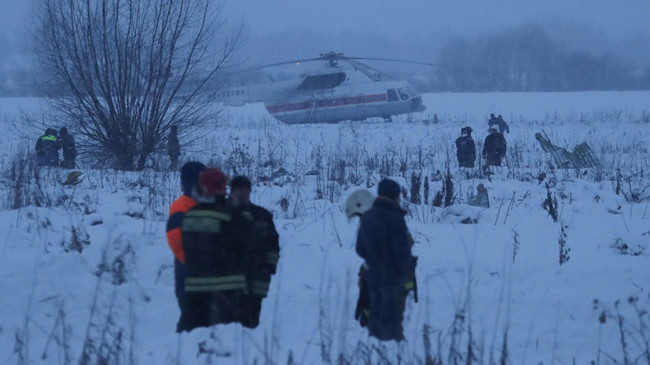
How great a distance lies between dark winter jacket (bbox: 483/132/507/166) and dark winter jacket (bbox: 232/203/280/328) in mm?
10786

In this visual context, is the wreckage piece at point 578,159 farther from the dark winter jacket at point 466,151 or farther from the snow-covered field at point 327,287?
the snow-covered field at point 327,287

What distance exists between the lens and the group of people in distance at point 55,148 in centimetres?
1291

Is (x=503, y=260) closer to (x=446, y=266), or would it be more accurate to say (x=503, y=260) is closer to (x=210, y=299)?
(x=446, y=266)

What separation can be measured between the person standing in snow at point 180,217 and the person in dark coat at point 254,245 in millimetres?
269

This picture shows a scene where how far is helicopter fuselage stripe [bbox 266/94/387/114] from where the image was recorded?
2842 centimetres

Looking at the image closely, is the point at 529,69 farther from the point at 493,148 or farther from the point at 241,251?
the point at 241,251

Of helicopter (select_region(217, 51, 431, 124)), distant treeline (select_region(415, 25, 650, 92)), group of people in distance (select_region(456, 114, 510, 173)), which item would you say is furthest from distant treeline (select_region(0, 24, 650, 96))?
group of people in distance (select_region(456, 114, 510, 173))

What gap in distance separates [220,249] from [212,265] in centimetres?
11

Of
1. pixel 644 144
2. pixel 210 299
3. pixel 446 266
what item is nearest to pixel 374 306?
pixel 210 299

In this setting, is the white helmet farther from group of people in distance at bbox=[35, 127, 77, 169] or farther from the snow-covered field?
group of people in distance at bbox=[35, 127, 77, 169]

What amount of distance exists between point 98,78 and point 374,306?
30.7ft

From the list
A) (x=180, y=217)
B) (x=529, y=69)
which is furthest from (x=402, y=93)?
(x=529, y=69)

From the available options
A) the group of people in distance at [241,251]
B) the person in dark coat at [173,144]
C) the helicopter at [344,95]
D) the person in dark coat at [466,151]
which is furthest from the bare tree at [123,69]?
the helicopter at [344,95]

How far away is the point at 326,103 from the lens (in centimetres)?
2911
